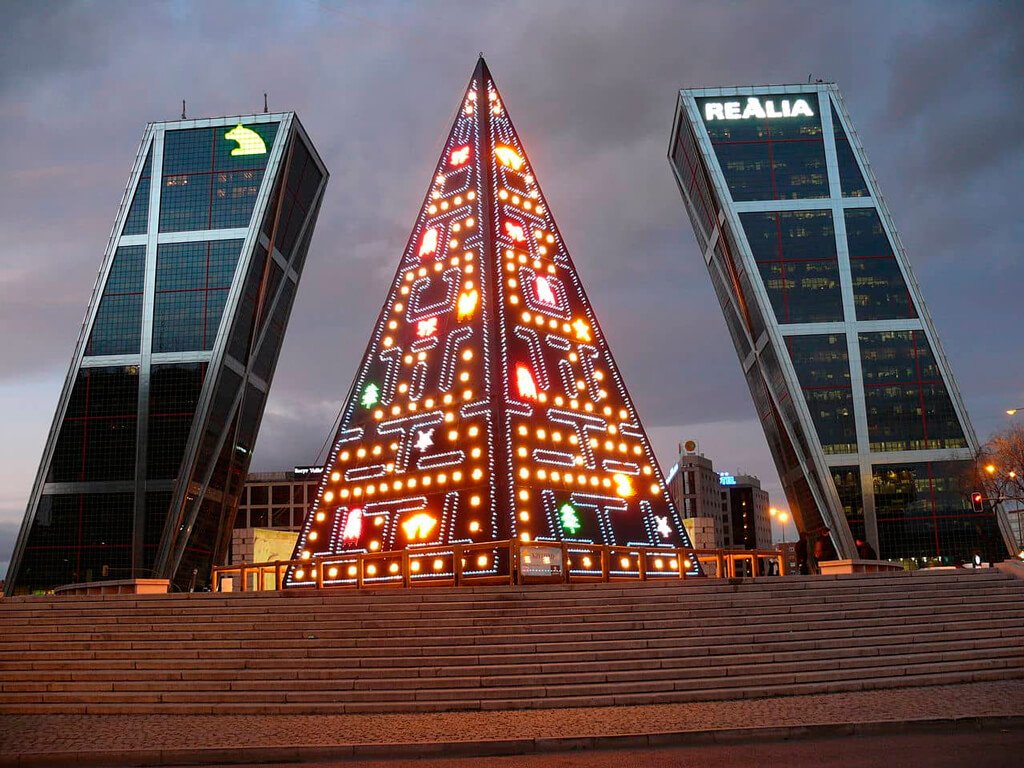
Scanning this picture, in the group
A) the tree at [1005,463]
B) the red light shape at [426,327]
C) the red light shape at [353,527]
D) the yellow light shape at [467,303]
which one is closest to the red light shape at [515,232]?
the yellow light shape at [467,303]

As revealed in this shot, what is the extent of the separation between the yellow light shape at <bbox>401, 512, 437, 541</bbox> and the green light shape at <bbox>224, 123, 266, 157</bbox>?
5340 cm

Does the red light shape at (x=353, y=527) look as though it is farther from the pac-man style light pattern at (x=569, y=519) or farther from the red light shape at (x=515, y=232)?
the red light shape at (x=515, y=232)

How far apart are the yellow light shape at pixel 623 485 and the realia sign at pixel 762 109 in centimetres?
5219

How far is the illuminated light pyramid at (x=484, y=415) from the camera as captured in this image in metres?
25.5

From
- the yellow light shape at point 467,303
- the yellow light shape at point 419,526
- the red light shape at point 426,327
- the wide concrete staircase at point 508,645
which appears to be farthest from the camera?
the red light shape at point 426,327

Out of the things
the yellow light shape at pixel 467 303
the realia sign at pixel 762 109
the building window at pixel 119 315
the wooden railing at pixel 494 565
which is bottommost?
the wooden railing at pixel 494 565

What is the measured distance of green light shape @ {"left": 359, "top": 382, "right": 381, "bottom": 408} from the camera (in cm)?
2877

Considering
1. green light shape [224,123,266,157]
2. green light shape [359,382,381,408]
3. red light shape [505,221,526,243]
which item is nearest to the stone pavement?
green light shape [359,382,381,408]

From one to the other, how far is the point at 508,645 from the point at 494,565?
6.89m

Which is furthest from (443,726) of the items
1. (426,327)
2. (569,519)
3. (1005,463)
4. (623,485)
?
(1005,463)

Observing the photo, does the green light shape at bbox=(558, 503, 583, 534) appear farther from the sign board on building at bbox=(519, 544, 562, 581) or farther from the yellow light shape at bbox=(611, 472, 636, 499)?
the sign board on building at bbox=(519, 544, 562, 581)

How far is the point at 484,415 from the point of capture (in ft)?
85.8

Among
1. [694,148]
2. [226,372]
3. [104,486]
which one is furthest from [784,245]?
[104,486]

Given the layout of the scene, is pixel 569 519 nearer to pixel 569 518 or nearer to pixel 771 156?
pixel 569 518
